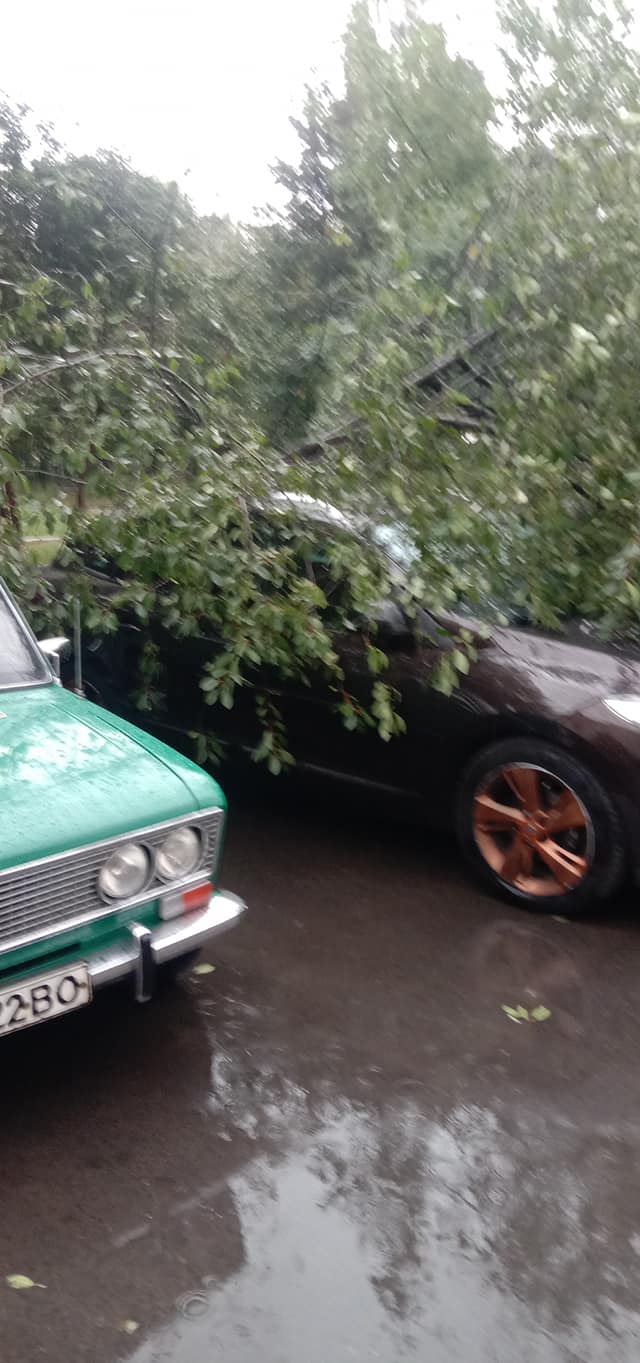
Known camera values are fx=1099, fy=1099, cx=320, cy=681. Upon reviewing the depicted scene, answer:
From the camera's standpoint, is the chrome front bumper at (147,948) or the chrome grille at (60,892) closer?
the chrome grille at (60,892)

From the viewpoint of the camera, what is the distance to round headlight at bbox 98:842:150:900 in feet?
10.4

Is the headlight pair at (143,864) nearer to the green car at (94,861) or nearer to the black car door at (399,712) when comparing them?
the green car at (94,861)

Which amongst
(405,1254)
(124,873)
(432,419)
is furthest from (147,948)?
(432,419)

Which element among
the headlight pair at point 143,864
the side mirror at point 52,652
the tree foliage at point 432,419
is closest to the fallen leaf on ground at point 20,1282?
the headlight pair at point 143,864

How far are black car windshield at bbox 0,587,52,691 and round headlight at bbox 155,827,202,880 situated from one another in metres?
1.02

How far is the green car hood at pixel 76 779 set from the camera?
304 centimetres

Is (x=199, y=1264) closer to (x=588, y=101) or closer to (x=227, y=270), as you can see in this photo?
(x=588, y=101)

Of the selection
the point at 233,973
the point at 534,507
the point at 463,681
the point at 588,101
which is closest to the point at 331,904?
the point at 233,973

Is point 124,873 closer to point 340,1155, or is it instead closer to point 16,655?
point 340,1155

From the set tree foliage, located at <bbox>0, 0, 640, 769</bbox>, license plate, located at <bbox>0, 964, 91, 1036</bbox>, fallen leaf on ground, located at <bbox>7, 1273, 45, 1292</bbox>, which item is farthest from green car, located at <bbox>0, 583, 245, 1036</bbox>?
tree foliage, located at <bbox>0, 0, 640, 769</bbox>

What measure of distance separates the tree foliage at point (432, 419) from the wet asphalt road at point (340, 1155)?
1.23 metres

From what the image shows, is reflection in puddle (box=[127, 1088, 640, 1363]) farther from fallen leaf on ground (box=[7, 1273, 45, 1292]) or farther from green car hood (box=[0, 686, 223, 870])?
green car hood (box=[0, 686, 223, 870])

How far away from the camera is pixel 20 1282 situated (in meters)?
2.65

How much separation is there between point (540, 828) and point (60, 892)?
237cm
